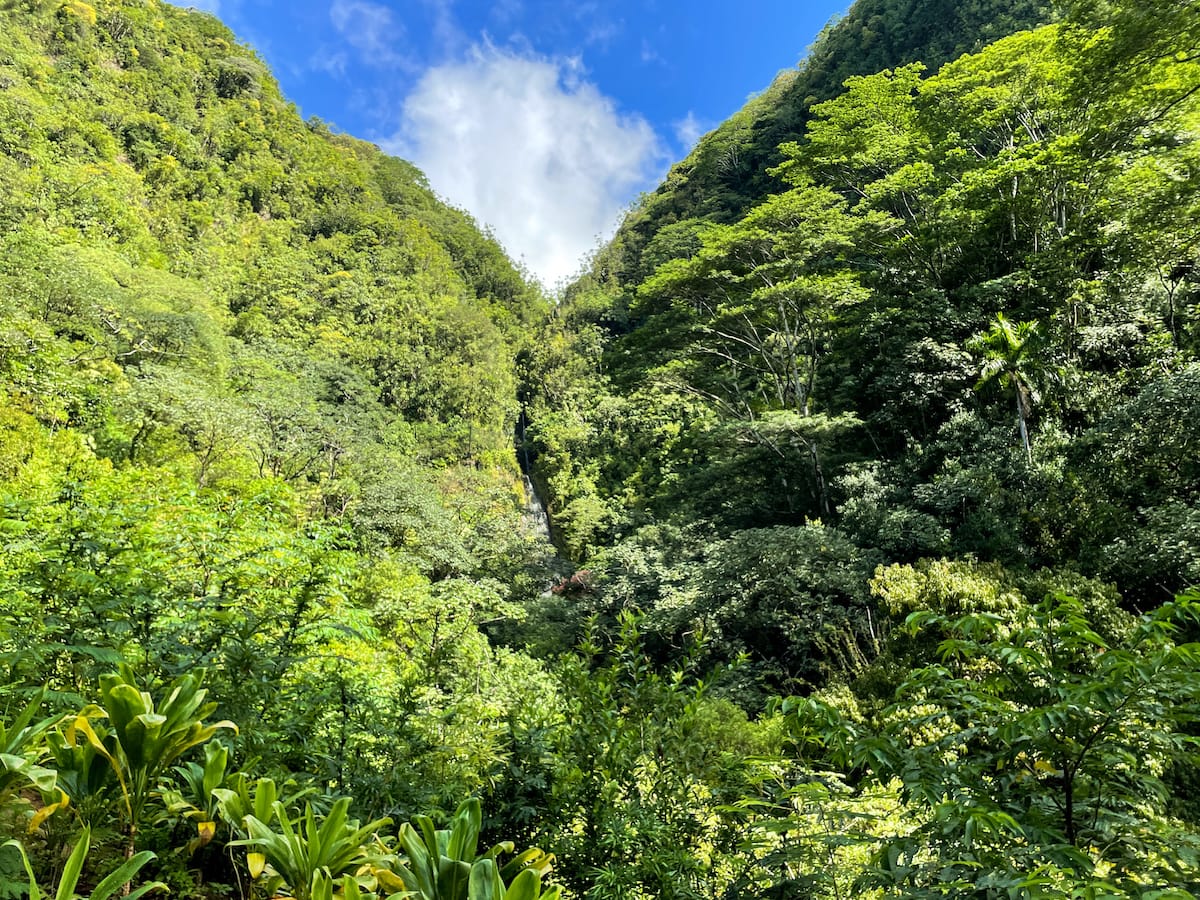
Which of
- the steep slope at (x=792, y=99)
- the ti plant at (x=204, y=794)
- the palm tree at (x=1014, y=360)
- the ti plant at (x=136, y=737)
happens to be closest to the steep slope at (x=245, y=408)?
the ti plant at (x=136, y=737)

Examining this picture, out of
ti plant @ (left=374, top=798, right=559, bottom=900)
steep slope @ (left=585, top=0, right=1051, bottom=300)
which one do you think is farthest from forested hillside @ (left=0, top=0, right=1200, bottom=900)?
steep slope @ (left=585, top=0, right=1051, bottom=300)

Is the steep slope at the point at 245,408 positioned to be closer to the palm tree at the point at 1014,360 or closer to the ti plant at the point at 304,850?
the ti plant at the point at 304,850

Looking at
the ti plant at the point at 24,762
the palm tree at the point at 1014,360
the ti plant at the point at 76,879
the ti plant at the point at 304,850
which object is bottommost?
the ti plant at the point at 304,850

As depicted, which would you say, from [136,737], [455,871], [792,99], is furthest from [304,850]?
[792,99]

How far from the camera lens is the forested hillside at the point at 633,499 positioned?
4.66 feet

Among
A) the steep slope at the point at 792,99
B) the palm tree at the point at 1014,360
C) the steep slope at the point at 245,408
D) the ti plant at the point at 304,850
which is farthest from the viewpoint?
the steep slope at the point at 792,99

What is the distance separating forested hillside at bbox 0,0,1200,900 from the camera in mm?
1421

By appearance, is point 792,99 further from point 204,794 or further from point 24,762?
point 24,762

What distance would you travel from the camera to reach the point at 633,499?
20.6m

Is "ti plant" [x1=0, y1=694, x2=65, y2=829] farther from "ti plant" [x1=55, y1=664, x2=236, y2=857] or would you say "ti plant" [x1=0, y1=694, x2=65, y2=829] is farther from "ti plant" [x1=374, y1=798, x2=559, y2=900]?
"ti plant" [x1=374, y1=798, x2=559, y2=900]

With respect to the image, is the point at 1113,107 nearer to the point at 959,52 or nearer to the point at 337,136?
the point at 959,52

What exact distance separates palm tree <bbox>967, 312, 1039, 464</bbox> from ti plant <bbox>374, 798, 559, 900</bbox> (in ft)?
37.4

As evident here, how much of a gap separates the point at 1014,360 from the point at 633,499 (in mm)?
12636

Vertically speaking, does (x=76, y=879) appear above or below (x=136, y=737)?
below
